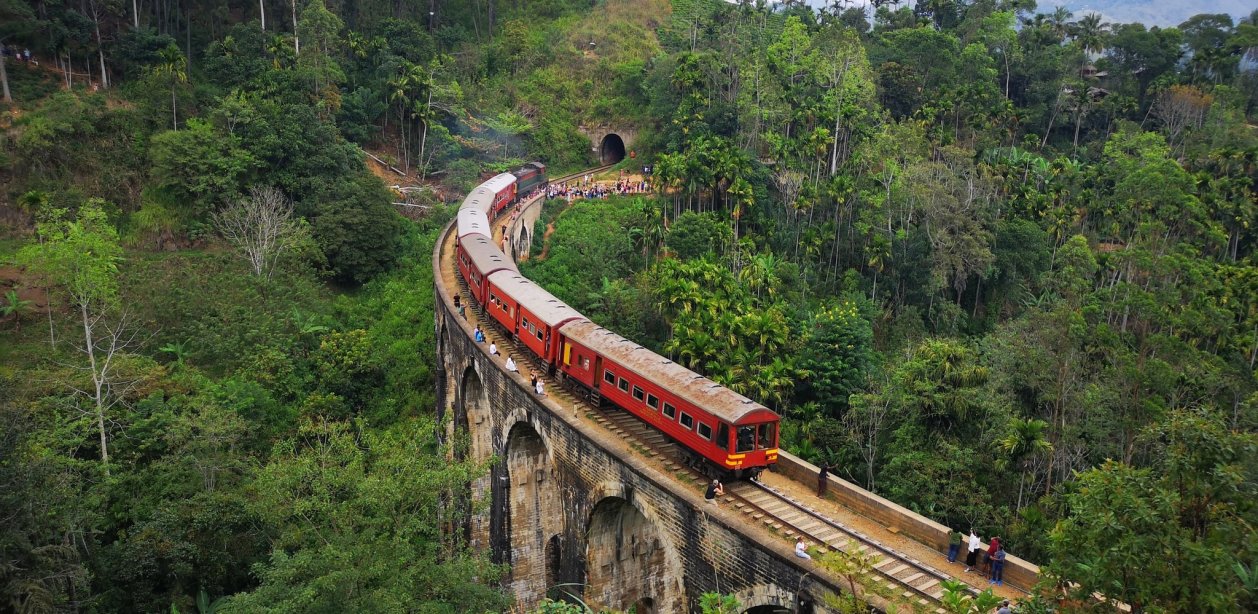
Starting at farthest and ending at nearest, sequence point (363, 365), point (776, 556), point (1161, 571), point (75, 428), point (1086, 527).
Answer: point (363, 365), point (75, 428), point (776, 556), point (1086, 527), point (1161, 571)

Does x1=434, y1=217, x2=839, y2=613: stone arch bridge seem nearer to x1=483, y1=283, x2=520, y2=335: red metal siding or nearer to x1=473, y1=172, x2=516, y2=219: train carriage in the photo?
x1=483, y1=283, x2=520, y2=335: red metal siding

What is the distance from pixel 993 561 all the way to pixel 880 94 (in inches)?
1945

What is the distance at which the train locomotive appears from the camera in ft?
58.1

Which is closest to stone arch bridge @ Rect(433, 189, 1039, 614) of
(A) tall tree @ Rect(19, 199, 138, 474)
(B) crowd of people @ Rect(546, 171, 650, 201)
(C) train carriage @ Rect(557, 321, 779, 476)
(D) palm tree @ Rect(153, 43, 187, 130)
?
(C) train carriage @ Rect(557, 321, 779, 476)

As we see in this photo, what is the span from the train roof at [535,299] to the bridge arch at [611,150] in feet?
117

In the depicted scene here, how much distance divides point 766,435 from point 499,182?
34.0 m

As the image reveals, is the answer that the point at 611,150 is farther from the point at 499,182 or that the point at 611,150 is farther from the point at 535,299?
the point at 535,299

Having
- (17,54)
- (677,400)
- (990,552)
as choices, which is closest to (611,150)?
(17,54)

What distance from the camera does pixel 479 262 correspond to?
31000 millimetres

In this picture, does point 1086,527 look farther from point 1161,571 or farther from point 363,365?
point 363,365

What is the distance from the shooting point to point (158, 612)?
863 inches

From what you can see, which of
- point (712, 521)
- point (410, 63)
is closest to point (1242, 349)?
point (712, 521)

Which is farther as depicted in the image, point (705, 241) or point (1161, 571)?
point (705, 241)

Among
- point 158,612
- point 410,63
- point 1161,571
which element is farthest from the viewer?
point 410,63
